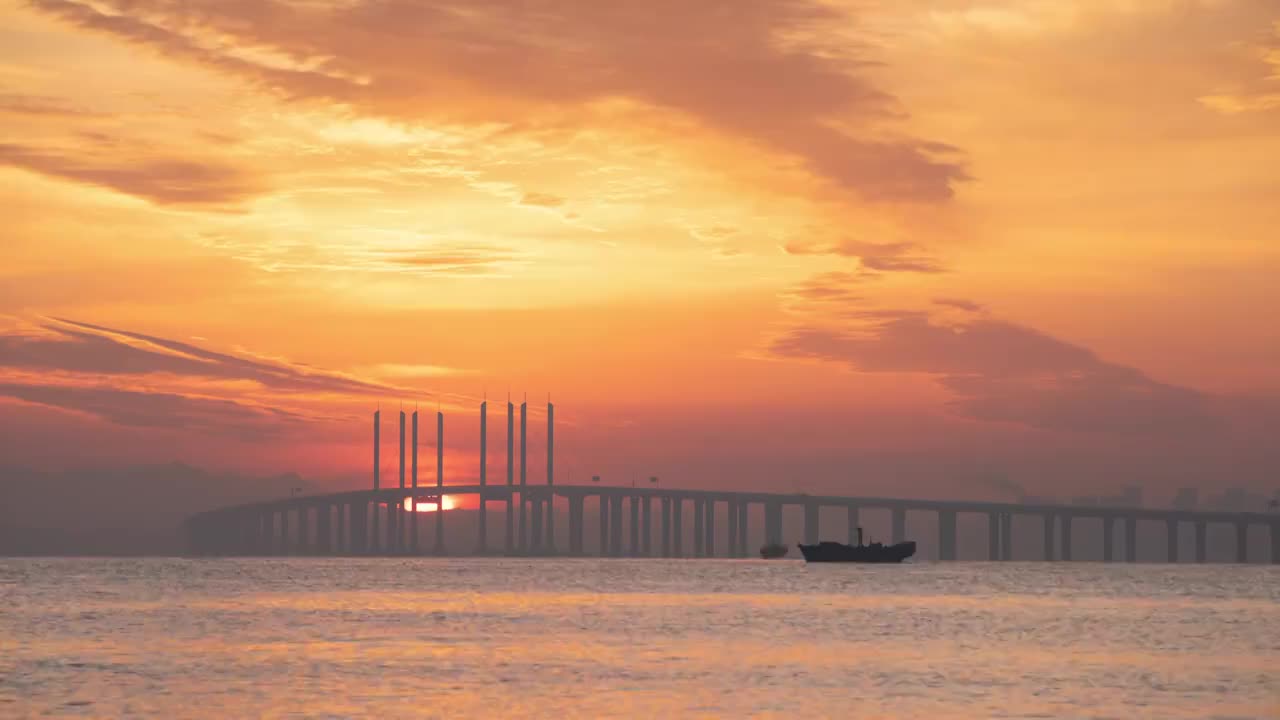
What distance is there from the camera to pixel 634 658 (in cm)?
6300

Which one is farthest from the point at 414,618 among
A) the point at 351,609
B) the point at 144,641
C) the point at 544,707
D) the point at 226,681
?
the point at 544,707

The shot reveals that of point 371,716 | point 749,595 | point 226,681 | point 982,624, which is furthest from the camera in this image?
point 749,595

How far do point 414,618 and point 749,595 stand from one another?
145ft

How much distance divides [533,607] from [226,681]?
56.8 metres

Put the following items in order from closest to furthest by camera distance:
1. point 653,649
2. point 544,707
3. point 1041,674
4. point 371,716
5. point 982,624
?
point 371,716 < point 544,707 < point 1041,674 < point 653,649 < point 982,624

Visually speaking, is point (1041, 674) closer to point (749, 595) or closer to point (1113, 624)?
point (1113, 624)

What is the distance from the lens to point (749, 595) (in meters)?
133

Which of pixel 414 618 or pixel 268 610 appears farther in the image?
pixel 268 610

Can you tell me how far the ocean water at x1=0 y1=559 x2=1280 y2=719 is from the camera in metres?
46.6

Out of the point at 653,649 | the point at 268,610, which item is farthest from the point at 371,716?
the point at 268,610

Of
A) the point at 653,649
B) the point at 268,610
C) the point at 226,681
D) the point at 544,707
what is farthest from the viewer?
the point at 268,610

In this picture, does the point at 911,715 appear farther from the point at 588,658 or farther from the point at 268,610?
the point at 268,610

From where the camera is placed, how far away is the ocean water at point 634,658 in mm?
46562

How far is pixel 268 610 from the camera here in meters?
103
